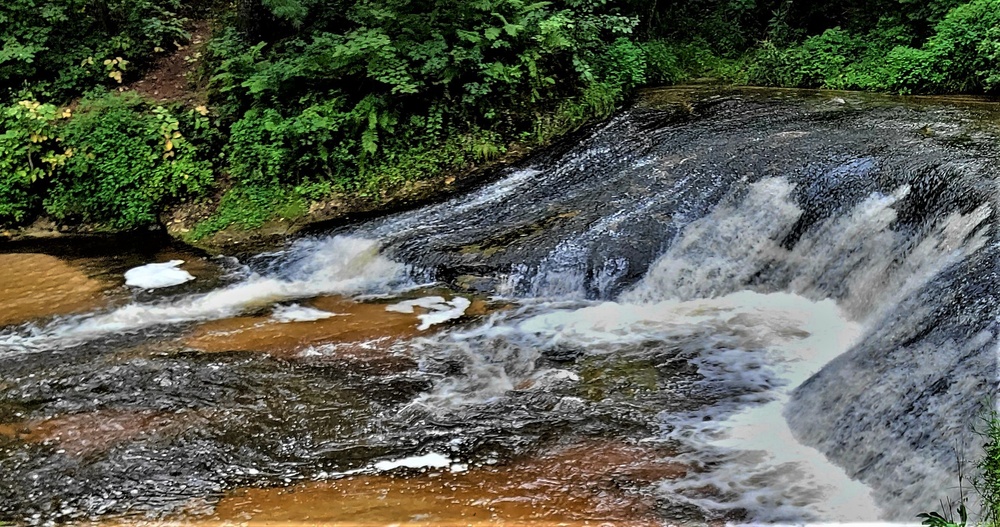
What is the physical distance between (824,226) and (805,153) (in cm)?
133

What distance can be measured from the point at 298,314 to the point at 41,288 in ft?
10.6

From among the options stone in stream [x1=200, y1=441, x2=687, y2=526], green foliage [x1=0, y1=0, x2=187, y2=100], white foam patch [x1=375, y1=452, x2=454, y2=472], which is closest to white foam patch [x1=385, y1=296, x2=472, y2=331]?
white foam patch [x1=375, y1=452, x2=454, y2=472]

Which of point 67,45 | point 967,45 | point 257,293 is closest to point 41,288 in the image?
point 257,293

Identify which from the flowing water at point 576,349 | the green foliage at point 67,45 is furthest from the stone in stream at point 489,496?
the green foliage at point 67,45

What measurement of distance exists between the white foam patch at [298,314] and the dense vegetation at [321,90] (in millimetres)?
2474

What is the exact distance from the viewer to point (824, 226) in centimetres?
760

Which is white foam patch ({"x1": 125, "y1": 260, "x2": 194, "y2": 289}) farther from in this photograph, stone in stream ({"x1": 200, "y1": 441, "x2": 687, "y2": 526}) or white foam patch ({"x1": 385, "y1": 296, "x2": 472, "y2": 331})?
stone in stream ({"x1": 200, "y1": 441, "x2": 687, "y2": 526})

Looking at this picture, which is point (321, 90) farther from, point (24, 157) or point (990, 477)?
point (990, 477)

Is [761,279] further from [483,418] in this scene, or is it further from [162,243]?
[162,243]

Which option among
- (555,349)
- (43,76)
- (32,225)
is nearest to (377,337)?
(555,349)

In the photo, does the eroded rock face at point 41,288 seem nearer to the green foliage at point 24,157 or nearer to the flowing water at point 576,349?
the flowing water at point 576,349

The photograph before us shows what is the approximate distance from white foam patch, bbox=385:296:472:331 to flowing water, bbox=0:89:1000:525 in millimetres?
35

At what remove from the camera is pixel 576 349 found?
6.76 m

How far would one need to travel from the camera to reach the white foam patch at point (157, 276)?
8.58 metres
